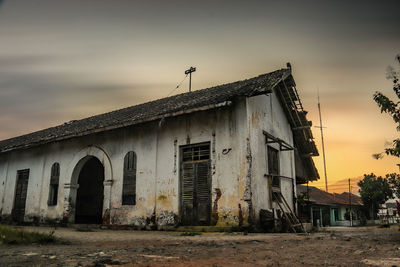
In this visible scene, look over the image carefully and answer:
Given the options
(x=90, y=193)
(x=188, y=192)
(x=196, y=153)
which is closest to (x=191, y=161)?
(x=196, y=153)

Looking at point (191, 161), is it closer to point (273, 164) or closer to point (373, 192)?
point (273, 164)

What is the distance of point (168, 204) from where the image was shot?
1028cm

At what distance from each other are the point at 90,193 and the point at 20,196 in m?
3.08

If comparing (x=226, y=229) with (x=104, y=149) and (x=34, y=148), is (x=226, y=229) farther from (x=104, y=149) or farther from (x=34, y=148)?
(x=34, y=148)

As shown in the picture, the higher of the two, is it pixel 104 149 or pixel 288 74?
pixel 288 74

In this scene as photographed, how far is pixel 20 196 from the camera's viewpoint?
49.4ft

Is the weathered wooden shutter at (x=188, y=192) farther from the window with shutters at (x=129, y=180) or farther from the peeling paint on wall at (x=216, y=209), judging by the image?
the window with shutters at (x=129, y=180)

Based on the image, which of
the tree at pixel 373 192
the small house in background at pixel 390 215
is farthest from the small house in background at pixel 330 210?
the small house in background at pixel 390 215

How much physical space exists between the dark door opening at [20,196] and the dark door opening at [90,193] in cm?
232

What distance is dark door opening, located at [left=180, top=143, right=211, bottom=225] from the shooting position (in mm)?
9711

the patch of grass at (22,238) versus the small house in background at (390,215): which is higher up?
the patch of grass at (22,238)

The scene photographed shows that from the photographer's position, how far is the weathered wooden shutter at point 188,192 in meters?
9.87

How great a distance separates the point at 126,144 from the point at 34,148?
20.0 ft

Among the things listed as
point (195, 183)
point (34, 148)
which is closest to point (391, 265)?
point (195, 183)
